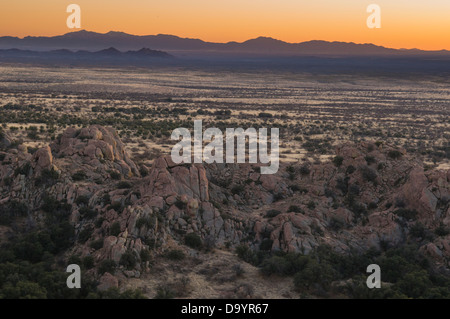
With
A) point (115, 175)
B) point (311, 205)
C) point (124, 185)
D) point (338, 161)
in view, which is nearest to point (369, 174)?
point (338, 161)

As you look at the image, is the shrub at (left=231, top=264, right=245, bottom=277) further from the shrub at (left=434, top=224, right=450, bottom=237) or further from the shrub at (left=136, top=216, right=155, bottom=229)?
the shrub at (left=434, top=224, right=450, bottom=237)

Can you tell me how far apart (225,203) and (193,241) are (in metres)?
4.69

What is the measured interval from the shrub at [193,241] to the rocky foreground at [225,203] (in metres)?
0.08

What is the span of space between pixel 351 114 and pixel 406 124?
1286cm

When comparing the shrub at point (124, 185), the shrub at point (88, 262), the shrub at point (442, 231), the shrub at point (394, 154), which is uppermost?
the shrub at point (394, 154)

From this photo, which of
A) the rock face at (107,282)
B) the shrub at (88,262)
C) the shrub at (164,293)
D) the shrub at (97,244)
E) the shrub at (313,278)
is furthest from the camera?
the shrub at (97,244)

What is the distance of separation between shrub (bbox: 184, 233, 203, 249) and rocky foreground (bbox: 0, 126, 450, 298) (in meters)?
0.08

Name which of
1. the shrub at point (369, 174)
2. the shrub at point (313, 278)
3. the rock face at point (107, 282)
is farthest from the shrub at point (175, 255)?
the shrub at point (369, 174)

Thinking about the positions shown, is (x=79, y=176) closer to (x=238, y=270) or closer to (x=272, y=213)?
(x=272, y=213)

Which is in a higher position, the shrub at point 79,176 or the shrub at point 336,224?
the shrub at point 79,176

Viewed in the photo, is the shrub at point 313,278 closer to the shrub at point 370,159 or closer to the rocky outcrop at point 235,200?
the rocky outcrop at point 235,200

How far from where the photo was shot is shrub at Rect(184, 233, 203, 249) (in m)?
22.1

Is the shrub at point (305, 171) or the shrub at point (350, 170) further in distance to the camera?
the shrub at point (305, 171)

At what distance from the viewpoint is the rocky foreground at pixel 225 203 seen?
21.8 meters
